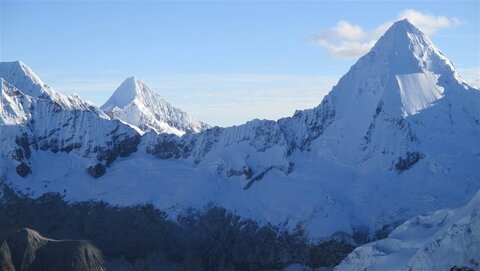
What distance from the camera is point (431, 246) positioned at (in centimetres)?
12238

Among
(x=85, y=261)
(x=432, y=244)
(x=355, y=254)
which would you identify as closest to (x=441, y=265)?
(x=432, y=244)

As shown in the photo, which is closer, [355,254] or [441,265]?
[441,265]

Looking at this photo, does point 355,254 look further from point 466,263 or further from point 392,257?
point 466,263

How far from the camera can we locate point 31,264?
196500 millimetres

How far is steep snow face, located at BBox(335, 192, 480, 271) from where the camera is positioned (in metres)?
119

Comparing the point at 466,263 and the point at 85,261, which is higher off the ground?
the point at 466,263

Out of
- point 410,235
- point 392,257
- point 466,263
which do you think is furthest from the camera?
point 410,235

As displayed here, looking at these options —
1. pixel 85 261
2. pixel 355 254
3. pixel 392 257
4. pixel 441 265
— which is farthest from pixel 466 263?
pixel 85 261

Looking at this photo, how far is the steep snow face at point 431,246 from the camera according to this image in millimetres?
119375

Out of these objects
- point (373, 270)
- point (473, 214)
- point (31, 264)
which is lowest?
point (31, 264)

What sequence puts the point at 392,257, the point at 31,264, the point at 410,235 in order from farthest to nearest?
the point at 31,264
the point at 410,235
the point at 392,257

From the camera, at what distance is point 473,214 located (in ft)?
405

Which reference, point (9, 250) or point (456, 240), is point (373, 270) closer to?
point (456, 240)

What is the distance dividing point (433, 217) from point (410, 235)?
5364 millimetres
